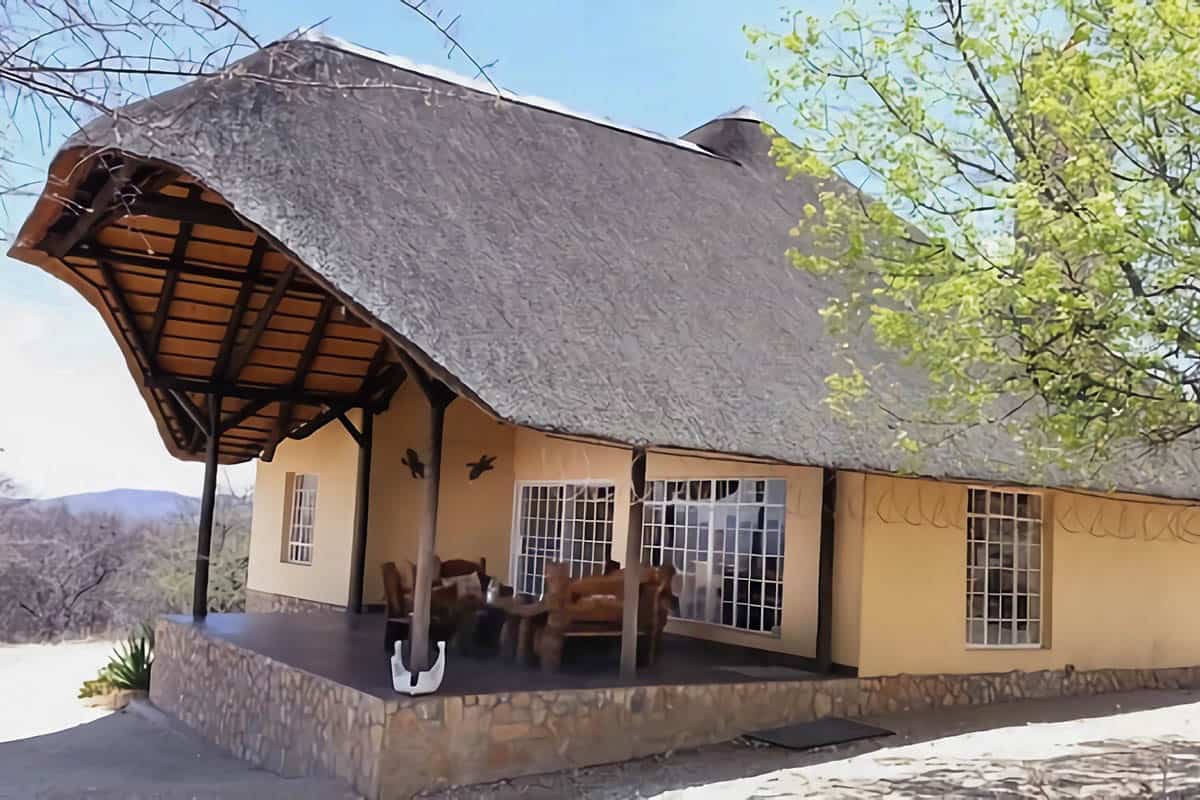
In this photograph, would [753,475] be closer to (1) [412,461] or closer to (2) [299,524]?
(1) [412,461]

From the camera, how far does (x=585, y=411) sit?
7102 millimetres

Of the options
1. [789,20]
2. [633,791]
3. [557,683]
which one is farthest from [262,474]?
[789,20]

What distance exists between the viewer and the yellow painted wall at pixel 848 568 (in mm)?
9086

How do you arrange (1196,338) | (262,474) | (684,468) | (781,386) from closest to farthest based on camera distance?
(1196,338) → (781,386) → (684,468) → (262,474)

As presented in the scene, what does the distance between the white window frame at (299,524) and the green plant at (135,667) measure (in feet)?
7.09

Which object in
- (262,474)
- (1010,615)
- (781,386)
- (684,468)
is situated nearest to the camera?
(781,386)

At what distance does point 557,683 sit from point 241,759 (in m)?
2.84

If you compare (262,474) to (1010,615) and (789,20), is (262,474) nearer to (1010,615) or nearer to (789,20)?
(1010,615)

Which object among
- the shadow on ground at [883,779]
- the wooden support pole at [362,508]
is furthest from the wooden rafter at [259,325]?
the shadow on ground at [883,779]

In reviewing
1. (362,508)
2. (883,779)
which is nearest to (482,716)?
(883,779)

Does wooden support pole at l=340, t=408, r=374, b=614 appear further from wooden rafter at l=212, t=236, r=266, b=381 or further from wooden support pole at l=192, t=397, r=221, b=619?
wooden rafter at l=212, t=236, r=266, b=381

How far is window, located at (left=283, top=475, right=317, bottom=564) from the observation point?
14.2 metres

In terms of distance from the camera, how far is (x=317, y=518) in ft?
45.3

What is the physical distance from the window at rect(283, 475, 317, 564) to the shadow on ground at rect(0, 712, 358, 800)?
3.50 meters
